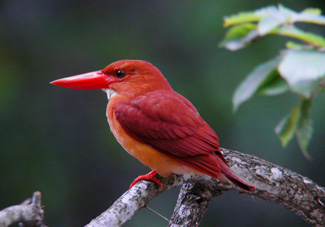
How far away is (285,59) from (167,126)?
89cm

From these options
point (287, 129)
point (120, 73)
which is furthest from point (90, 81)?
point (287, 129)

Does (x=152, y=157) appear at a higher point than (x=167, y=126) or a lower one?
lower

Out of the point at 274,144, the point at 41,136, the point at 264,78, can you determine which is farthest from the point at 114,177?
the point at 264,78

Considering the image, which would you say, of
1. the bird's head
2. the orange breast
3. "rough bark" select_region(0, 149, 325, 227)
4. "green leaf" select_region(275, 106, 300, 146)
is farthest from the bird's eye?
"green leaf" select_region(275, 106, 300, 146)

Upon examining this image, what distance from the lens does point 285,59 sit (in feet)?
2.97

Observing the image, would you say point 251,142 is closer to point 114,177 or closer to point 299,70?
point 114,177

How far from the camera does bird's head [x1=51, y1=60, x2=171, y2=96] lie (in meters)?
1.94

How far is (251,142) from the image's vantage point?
3770 millimetres

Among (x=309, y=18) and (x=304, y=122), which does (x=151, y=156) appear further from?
(x=309, y=18)

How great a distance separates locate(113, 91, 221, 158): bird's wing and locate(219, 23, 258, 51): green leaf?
715 mm

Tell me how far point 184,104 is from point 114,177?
98.9 inches

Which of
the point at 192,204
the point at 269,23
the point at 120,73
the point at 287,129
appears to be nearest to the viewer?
the point at 269,23

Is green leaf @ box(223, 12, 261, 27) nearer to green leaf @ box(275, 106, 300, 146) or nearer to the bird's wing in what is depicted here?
green leaf @ box(275, 106, 300, 146)

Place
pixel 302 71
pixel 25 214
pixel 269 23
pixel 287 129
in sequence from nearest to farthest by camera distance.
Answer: pixel 302 71, pixel 269 23, pixel 25 214, pixel 287 129
